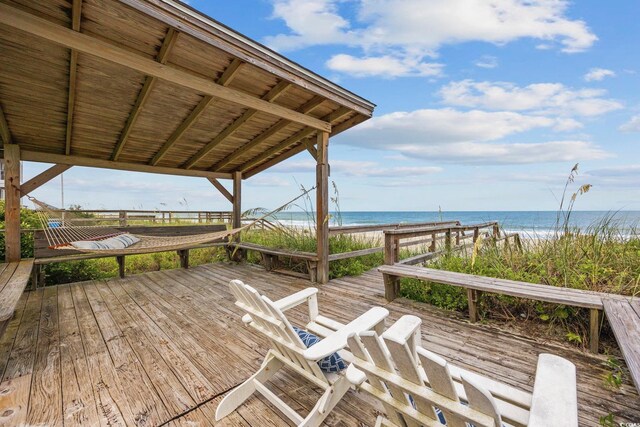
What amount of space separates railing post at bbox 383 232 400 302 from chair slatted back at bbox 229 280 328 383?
6.10ft

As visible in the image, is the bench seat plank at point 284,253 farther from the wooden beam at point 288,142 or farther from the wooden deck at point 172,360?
the wooden beam at point 288,142

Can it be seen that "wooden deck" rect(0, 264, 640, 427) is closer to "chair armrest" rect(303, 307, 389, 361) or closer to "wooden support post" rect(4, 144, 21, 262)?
"chair armrest" rect(303, 307, 389, 361)

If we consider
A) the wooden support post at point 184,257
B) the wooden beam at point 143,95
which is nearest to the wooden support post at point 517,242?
the wooden beam at point 143,95

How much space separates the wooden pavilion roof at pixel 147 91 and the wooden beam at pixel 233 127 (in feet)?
0.06

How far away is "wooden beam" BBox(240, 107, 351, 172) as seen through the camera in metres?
3.75

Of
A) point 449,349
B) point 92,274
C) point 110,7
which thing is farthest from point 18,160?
point 449,349

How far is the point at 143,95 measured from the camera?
2.81 metres

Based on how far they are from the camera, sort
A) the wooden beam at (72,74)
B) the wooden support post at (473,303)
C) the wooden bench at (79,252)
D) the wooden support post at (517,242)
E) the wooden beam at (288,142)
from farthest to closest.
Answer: the wooden beam at (288,142), the wooden bench at (79,252), the wooden support post at (517,242), the wooden support post at (473,303), the wooden beam at (72,74)

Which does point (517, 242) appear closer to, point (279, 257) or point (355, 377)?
point (355, 377)

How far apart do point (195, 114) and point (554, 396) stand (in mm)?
3741

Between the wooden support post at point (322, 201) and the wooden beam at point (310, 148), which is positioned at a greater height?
the wooden beam at point (310, 148)

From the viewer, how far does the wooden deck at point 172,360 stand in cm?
144

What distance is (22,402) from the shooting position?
1.52 meters

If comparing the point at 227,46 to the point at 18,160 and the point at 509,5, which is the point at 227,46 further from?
the point at 509,5
